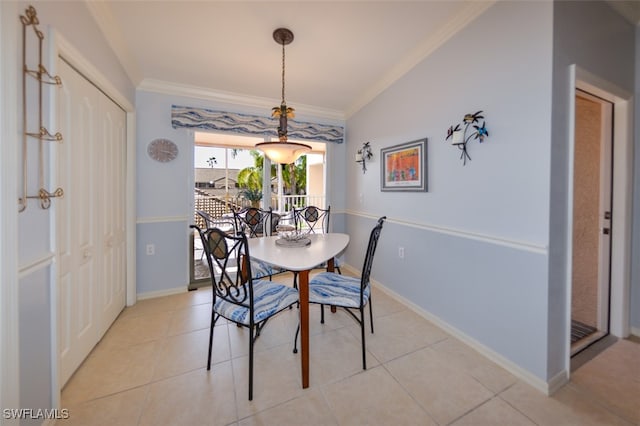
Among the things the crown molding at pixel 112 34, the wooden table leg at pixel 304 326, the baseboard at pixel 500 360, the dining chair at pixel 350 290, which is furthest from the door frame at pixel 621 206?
the crown molding at pixel 112 34

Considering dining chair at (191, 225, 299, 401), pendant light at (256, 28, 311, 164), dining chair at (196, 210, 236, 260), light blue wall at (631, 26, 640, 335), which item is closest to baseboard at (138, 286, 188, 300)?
dining chair at (196, 210, 236, 260)

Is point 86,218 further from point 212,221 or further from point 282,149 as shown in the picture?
point 282,149

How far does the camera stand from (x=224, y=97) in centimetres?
318

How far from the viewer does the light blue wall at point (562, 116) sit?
1477 mm

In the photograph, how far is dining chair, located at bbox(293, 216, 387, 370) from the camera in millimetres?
1759

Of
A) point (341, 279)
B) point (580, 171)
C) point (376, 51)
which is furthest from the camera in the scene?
point (376, 51)

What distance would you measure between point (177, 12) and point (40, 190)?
1553 mm

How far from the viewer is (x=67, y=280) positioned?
1.56 m

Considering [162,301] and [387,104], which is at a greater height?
[387,104]

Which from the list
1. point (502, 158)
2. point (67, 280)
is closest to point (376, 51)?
point (502, 158)

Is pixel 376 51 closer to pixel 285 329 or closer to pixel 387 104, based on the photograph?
pixel 387 104

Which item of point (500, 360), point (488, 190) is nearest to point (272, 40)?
point (488, 190)

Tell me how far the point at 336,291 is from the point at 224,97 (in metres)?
2.81

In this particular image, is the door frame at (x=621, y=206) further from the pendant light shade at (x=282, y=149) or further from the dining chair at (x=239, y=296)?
the dining chair at (x=239, y=296)
